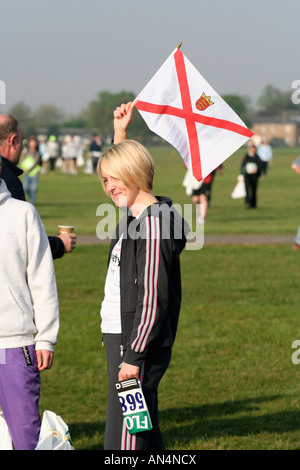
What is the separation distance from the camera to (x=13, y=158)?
5.23 metres

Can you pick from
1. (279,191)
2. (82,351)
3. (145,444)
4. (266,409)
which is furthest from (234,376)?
(279,191)

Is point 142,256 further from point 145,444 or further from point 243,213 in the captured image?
point 243,213

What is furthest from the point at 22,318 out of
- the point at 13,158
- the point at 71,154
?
the point at 71,154

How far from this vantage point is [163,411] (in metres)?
7.06

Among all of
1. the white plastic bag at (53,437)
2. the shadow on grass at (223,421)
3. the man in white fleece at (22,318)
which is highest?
the man in white fleece at (22,318)

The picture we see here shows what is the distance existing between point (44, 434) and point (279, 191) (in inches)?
1361

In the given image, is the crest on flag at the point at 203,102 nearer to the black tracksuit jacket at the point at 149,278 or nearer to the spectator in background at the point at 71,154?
the black tracksuit jacket at the point at 149,278

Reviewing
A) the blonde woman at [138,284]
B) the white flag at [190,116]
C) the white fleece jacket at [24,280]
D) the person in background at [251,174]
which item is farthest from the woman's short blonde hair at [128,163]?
the person in background at [251,174]

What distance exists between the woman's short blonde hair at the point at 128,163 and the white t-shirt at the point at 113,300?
326mm

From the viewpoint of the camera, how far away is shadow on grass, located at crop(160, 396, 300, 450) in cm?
637

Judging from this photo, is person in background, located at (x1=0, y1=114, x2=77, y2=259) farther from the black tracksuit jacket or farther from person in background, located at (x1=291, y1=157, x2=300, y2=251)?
person in background, located at (x1=291, y1=157, x2=300, y2=251)

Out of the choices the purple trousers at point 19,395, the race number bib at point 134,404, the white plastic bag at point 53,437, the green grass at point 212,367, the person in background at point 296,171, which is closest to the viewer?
the white plastic bag at point 53,437

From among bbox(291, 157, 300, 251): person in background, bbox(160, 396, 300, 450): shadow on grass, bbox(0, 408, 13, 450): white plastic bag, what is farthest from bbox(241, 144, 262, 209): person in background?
bbox(0, 408, 13, 450): white plastic bag

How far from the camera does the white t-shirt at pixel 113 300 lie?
4297 millimetres
